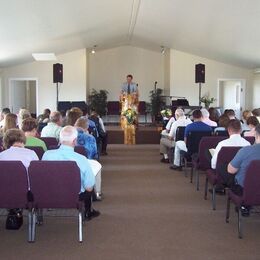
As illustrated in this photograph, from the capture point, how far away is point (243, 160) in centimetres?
402

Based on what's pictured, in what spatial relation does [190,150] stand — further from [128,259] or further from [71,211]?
[128,259]

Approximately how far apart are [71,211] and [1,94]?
Answer: 38.4 feet

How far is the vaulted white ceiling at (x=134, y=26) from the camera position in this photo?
28.1 feet

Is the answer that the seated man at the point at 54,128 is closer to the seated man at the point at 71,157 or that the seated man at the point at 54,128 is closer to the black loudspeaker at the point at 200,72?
the seated man at the point at 71,157

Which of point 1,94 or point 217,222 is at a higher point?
point 1,94

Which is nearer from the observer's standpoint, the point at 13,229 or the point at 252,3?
the point at 13,229

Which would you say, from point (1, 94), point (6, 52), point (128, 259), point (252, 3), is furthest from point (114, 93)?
point (128, 259)

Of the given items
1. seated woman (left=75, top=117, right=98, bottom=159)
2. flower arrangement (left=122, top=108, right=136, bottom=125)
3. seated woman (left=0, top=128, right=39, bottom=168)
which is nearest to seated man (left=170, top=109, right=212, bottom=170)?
seated woman (left=75, top=117, right=98, bottom=159)

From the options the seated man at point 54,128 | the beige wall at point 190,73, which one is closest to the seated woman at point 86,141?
the seated man at point 54,128

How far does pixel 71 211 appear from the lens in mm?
4770

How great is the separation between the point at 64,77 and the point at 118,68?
2205 mm

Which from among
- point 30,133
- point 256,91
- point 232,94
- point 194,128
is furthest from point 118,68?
point 30,133

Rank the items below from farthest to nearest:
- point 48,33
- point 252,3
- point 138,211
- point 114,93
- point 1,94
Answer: point 114,93, point 1,94, point 48,33, point 252,3, point 138,211

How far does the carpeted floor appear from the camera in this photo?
358 centimetres
